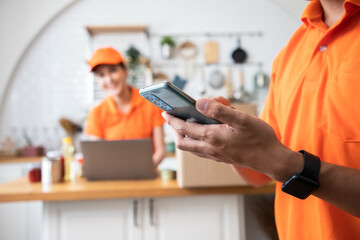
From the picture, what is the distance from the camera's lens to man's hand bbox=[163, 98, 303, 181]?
0.51m

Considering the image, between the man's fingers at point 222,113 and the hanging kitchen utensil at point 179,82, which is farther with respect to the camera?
the hanging kitchen utensil at point 179,82

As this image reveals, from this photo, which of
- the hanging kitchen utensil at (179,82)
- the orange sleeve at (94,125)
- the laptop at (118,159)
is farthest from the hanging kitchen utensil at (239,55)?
the laptop at (118,159)

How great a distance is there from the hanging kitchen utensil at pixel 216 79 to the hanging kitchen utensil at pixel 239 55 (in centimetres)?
27

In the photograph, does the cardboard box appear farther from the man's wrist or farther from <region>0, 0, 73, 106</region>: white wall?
<region>0, 0, 73, 106</region>: white wall

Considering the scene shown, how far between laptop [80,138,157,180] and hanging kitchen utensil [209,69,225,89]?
2.39 metres

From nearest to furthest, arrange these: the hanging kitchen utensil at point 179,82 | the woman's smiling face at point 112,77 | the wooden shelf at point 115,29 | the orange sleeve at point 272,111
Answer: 1. the orange sleeve at point 272,111
2. the woman's smiling face at point 112,77
3. the hanging kitchen utensil at point 179,82
4. the wooden shelf at point 115,29

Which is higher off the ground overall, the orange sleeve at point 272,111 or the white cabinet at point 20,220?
the orange sleeve at point 272,111

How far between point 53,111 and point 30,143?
458 mm

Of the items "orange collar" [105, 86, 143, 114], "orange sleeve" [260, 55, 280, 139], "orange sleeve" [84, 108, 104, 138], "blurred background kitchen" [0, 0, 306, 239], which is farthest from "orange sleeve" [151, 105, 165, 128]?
"orange sleeve" [260, 55, 280, 139]

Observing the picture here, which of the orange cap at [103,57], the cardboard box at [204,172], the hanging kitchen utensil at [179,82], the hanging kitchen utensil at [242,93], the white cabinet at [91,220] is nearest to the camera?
the cardboard box at [204,172]

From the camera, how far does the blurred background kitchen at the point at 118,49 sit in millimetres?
3641

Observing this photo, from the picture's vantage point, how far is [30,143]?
3.60 m

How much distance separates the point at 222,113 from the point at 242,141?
8 centimetres

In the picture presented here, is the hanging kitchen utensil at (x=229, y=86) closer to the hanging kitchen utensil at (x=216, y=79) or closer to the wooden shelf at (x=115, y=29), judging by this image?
the hanging kitchen utensil at (x=216, y=79)
